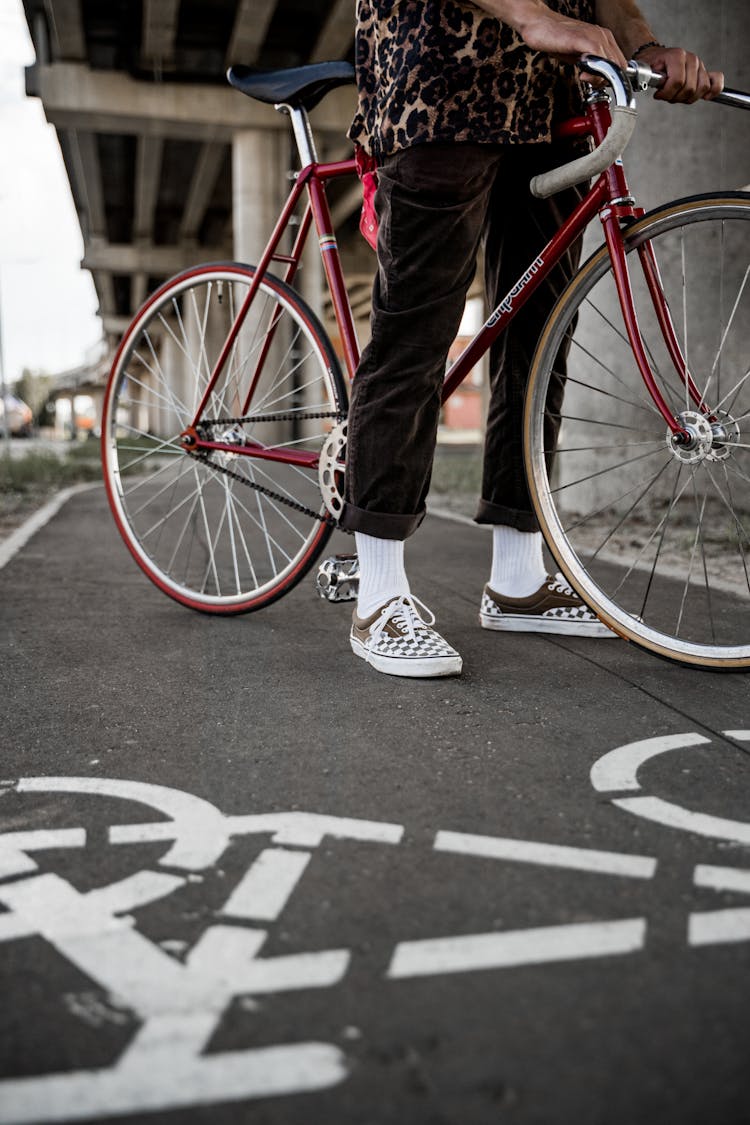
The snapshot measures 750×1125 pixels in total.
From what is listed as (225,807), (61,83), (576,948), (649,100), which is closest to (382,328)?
(225,807)

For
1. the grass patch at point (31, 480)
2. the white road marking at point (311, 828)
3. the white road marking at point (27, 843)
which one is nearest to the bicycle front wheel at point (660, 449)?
the white road marking at point (311, 828)

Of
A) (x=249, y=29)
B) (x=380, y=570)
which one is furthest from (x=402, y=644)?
(x=249, y=29)

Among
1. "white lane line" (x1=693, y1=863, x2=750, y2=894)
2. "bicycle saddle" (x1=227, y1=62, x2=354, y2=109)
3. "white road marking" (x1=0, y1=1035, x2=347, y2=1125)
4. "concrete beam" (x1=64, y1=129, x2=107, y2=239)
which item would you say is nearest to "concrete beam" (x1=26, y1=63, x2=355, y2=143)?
"concrete beam" (x1=64, y1=129, x2=107, y2=239)

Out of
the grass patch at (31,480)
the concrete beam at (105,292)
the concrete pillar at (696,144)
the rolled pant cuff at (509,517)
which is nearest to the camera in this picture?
the rolled pant cuff at (509,517)

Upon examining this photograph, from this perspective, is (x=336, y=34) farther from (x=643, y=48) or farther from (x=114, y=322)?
(x=114, y=322)

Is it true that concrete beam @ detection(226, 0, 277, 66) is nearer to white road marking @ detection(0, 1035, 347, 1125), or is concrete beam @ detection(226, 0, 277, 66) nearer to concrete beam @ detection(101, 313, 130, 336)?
white road marking @ detection(0, 1035, 347, 1125)

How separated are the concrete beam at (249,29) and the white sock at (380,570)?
1939 cm

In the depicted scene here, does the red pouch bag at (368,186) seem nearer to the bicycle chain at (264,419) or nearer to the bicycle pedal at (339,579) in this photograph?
the bicycle chain at (264,419)

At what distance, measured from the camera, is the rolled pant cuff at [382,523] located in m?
2.82

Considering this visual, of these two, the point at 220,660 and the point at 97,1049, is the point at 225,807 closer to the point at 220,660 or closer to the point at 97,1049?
the point at 97,1049

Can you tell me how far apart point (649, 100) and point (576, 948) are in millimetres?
6273

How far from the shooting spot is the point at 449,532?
233 inches

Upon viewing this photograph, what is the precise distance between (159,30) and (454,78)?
2111 centimetres

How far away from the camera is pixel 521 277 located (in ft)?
9.42
